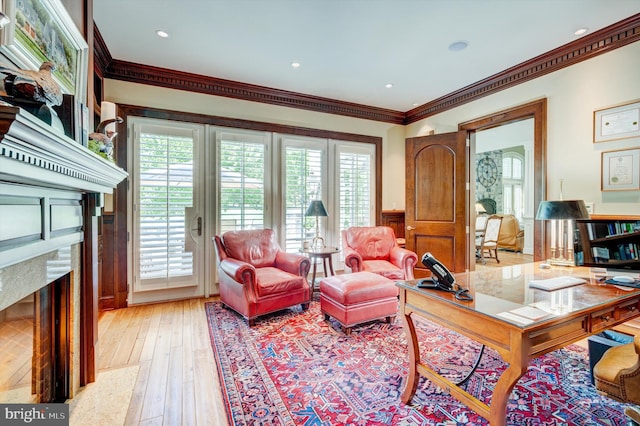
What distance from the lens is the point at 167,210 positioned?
3703mm

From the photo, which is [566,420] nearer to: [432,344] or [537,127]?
[432,344]

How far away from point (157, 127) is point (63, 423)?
10.3 ft

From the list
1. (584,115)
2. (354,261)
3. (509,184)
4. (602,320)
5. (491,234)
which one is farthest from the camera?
(509,184)

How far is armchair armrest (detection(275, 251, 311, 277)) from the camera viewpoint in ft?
11.3

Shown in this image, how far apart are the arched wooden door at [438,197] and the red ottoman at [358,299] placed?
5.85 feet

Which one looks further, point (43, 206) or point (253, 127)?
point (253, 127)

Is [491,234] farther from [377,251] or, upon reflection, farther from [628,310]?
[628,310]

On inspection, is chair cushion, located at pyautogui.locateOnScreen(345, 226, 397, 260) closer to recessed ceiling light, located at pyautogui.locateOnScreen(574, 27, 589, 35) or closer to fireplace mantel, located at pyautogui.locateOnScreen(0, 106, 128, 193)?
recessed ceiling light, located at pyautogui.locateOnScreen(574, 27, 589, 35)

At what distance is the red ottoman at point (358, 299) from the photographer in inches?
110

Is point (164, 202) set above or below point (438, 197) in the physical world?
below

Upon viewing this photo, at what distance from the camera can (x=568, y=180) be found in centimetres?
321

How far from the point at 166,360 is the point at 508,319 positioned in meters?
2.42

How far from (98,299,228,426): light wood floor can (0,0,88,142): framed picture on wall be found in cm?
164

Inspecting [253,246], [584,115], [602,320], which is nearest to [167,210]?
[253,246]
